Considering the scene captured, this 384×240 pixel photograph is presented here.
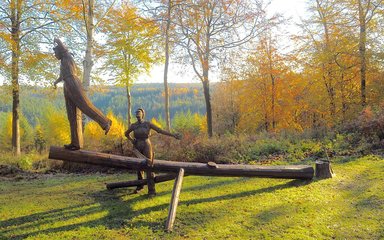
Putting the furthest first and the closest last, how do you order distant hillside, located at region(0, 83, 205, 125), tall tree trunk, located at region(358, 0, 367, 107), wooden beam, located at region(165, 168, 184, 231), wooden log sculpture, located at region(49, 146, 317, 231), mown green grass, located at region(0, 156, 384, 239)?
distant hillside, located at region(0, 83, 205, 125) < tall tree trunk, located at region(358, 0, 367, 107) < wooden log sculpture, located at region(49, 146, 317, 231) < wooden beam, located at region(165, 168, 184, 231) < mown green grass, located at region(0, 156, 384, 239)

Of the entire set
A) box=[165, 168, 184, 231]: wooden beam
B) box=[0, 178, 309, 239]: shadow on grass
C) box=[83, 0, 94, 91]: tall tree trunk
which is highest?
box=[83, 0, 94, 91]: tall tree trunk

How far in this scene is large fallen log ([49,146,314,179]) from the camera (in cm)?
586

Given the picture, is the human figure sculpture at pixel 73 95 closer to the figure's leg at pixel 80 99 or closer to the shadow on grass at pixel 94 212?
the figure's leg at pixel 80 99

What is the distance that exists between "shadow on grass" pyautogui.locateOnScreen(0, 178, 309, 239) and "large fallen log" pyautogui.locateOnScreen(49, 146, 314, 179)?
0.44 meters

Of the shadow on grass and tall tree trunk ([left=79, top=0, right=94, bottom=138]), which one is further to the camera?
tall tree trunk ([left=79, top=0, right=94, bottom=138])

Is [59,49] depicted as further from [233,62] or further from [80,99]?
[233,62]

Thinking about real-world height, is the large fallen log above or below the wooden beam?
above

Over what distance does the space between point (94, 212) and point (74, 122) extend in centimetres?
208

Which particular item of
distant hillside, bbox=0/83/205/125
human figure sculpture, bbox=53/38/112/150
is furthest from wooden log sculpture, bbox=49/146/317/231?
distant hillside, bbox=0/83/205/125

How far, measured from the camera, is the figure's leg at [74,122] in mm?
5588

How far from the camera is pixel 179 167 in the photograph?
6.86 meters

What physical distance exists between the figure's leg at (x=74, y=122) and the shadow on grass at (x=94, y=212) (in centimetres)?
150

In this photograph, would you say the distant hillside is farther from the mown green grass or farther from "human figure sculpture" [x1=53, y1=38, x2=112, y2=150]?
"human figure sculpture" [x1=53, y1=38, x2=112, y2=150]

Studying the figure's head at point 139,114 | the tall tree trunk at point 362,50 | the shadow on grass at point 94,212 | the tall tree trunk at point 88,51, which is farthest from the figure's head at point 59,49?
the tall tree trunk at point 362,50
